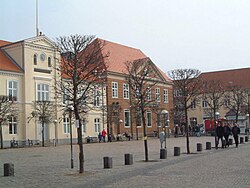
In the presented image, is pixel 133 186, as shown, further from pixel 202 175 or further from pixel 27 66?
pixel 27 66

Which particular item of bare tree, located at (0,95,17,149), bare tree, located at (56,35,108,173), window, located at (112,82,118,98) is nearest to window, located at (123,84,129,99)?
window, located at (112,82,118,98)

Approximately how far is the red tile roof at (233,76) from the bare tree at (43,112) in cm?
5279

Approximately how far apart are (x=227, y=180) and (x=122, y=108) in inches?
1928

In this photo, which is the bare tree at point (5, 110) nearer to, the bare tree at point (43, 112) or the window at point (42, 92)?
the bare tree at point (43, 112)

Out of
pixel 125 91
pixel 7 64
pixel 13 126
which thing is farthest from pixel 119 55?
pixel 13 126

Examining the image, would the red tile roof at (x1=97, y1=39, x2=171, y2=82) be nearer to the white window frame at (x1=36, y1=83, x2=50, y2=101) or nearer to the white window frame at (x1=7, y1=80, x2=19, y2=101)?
the white window frame at (x1=36, y1=83, x2=50, y2=101)

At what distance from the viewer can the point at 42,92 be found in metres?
48.4

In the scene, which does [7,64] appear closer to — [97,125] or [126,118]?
[97,125]

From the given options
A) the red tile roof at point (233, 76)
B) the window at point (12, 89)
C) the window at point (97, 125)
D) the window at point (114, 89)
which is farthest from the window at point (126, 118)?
the red tile roof at point (233, 76)

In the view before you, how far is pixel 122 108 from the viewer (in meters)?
61.1

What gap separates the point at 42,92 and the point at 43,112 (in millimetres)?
5842

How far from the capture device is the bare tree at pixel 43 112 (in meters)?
43.2

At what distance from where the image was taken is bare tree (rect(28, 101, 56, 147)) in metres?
43.2

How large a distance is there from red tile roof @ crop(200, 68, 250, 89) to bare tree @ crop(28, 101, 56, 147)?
52.8m
